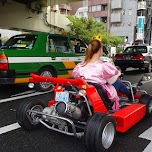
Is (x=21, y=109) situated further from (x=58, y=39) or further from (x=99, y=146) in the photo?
(x=58, y=39)

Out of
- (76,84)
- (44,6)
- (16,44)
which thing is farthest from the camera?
(44,6)

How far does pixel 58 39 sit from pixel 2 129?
3.76 m

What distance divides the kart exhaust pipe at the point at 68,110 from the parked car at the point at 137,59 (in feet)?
29.5

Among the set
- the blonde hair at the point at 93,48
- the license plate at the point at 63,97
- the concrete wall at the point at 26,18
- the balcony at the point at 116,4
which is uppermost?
the balcony at the point at 116,4

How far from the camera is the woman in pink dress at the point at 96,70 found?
11.1ft

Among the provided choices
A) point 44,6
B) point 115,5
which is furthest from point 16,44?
point 115,5

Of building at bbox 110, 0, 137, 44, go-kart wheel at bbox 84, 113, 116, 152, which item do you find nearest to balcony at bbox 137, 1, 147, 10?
building at bbox 110, 0, 137, 44

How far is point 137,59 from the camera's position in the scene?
38.0 ft

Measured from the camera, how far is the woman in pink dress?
3.38 m

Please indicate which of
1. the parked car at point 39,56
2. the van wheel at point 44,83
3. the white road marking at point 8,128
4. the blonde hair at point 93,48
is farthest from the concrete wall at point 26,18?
the blonde hair at point 93,48

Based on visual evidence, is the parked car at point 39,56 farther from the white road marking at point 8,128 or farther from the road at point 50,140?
the white road marking at point 8,128

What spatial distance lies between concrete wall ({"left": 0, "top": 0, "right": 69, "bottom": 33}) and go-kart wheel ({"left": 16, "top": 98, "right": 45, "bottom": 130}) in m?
11.6

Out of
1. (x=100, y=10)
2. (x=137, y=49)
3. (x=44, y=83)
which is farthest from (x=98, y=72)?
(x=100, y=10)

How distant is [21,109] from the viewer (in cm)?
349
